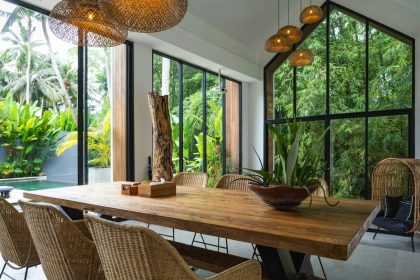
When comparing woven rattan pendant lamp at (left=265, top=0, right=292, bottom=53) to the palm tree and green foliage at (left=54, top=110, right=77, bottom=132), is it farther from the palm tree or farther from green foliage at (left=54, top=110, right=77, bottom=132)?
the palm tree

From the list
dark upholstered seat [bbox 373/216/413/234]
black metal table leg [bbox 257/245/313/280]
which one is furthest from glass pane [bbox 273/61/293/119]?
black metal table leg [bbox 257/245/313/280]

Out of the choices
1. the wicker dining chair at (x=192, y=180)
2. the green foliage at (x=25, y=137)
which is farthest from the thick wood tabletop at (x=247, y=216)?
the green foliage at (x=25, y=137)

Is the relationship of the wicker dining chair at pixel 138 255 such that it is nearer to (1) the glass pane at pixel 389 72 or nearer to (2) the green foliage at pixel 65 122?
(2) the green foliage at pixel 65 122

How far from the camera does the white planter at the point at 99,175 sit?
4574mm

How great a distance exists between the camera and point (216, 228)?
1646mm

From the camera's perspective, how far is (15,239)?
2.14m

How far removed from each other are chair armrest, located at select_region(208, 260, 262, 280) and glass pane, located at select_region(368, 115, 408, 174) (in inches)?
207

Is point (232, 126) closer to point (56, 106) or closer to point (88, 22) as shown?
point (56, 106)

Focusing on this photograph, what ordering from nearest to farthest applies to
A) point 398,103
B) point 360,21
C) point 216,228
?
point 216,228, point 398,103, point 360,21

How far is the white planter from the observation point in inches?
180

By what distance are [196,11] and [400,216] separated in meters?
4.29

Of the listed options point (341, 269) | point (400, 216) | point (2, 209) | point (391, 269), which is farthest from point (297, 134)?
point (400, 216)

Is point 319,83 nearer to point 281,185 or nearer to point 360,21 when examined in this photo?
point 360,21

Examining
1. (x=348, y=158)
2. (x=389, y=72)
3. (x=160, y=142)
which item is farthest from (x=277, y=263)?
(x=389, y=72)
